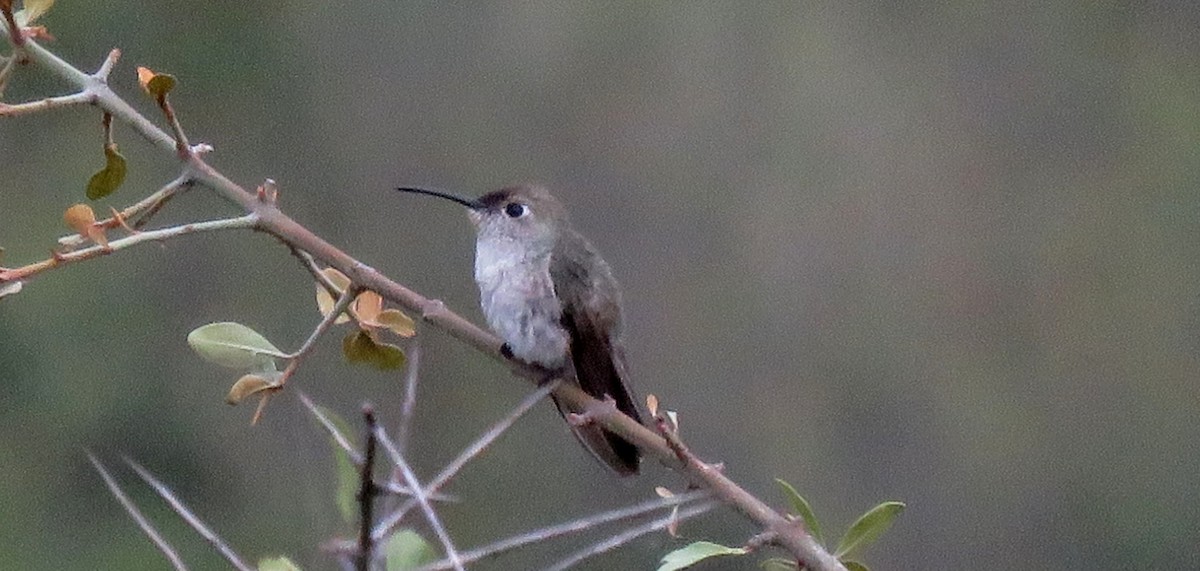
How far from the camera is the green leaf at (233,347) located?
0.77 m

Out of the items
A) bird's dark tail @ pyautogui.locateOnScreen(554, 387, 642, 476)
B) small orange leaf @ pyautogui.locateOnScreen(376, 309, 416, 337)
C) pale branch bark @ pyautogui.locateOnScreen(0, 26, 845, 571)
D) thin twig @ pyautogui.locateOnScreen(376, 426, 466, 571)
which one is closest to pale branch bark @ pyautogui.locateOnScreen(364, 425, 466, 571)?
thin twig @ pyautogui.locateOnScreen(376, 426, 466, 571)

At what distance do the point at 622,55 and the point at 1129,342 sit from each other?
1.05 meters

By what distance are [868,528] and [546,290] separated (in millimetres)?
675

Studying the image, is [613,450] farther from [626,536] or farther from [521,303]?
[626,536]

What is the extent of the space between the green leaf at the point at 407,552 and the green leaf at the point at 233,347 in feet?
0.40

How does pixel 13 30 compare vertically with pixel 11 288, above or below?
above

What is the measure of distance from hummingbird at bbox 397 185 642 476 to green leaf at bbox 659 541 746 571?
51 centimetres

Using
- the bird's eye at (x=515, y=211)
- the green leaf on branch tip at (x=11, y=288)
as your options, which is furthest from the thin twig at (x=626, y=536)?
the bird's eye at (x=515, y=211)

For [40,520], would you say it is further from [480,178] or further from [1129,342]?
[1129,342]

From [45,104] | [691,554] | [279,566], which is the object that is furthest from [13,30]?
[691,554]

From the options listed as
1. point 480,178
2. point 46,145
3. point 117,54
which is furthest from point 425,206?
point 117,54

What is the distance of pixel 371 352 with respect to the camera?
81cm

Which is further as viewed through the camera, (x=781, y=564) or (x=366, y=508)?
(x=781, y=564)

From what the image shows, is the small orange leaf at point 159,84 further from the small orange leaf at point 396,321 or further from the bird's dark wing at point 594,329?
the bird's dark wing at point 594,329
